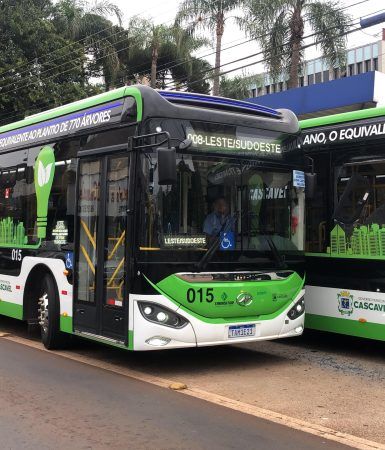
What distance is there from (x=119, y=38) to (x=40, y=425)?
2649 centimetres

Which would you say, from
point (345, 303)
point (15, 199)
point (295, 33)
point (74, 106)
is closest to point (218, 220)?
point (345, 303)

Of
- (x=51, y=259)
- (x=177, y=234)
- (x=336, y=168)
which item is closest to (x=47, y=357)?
(x=51, y=259)

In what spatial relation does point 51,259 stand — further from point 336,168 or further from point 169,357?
point 336,168

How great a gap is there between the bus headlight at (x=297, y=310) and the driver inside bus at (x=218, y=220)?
1405 mm

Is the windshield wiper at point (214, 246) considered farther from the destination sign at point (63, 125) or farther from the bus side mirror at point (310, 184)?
the destination sign at point (63, 125)

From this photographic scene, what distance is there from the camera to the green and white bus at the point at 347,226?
24.5 feet

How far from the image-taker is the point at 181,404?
18.2ft

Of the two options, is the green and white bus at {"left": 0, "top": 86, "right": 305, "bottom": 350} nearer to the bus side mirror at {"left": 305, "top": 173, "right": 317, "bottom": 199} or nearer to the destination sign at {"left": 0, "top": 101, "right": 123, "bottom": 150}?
the destination sign at {"left": 0, "top": 101, "right": 123, "bottom": 150}

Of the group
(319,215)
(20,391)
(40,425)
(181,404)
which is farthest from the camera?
(319,215)

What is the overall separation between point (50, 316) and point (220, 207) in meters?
3.02

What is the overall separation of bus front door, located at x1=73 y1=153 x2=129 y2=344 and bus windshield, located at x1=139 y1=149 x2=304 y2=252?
44cm

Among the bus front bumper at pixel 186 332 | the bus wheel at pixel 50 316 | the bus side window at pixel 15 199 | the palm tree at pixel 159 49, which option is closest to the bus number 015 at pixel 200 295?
the bus front bumper at pixel 186 332

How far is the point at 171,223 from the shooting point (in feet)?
21.2

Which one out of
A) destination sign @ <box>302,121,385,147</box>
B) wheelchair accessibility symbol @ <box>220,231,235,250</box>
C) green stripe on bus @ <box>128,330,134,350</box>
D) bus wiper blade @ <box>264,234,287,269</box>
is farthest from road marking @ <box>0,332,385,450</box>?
destination sign @ <box>302,121,385,147</box>
